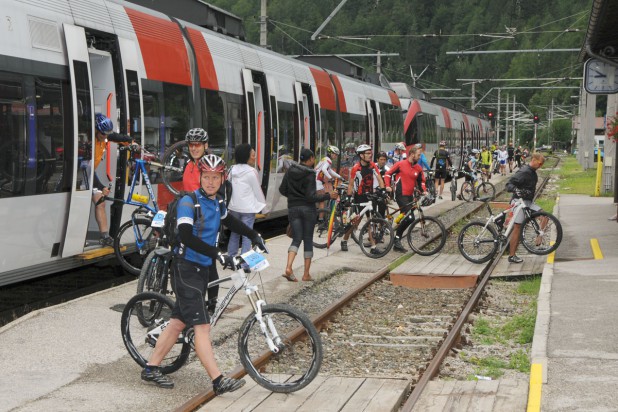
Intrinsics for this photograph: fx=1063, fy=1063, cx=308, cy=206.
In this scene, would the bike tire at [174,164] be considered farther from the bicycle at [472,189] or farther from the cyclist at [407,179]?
the bicycle at [472,189]

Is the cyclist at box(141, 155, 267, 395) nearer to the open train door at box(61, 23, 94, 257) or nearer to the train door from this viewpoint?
the open train door at box(61, 23, 94, 257)

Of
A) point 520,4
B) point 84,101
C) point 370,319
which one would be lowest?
point 370,319

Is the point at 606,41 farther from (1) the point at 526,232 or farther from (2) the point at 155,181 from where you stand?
(2) the point at 155,181

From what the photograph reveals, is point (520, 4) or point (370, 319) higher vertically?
point (520, 4)

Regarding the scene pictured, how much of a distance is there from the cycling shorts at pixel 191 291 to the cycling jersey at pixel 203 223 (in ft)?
0.16

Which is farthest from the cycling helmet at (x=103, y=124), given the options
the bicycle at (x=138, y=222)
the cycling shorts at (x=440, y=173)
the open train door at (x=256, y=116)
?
the cycling shorts at (x=440, y=173)

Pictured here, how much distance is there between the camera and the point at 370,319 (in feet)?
38.7

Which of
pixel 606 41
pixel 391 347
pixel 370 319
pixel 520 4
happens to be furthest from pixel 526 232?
pixel 520 4

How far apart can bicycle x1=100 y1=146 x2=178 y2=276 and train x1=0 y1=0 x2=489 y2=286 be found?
0.50 feet

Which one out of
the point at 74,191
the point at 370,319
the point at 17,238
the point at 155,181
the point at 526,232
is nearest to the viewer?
the point at 17,238

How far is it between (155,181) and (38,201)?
3.06m

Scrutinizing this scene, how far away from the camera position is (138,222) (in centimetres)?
1195

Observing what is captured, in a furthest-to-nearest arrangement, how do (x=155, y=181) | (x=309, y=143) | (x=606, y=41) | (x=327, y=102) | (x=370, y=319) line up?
(x=327, y=102)
(x=309, y=143)
(x=606, y=41)
(x=155, y=181)
(x=370, y=319)

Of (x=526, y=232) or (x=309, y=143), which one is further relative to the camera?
(x=309, y=143)
